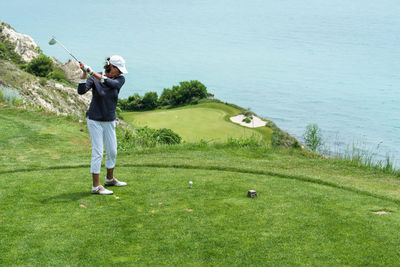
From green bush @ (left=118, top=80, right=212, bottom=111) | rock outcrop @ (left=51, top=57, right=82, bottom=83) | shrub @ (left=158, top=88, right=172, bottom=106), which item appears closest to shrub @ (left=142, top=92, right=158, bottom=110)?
green bush @ (left=118, top=80, right=212, bottom=111)

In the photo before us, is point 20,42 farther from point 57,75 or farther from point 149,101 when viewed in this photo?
point 149,101

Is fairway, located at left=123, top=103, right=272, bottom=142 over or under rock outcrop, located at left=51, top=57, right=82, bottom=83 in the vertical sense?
under

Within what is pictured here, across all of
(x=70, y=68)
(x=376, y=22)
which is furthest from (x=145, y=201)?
(x=376, y=22)

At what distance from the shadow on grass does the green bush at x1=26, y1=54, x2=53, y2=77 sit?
35412mm

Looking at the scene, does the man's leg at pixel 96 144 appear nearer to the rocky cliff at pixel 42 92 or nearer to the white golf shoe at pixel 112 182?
the white golf shoe at pixel 112 182

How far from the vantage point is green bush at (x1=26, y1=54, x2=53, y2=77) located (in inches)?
1630

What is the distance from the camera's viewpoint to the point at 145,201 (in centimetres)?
785

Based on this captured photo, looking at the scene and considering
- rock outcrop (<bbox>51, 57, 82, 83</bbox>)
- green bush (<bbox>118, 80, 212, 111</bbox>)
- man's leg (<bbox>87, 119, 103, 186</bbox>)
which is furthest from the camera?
green bush (<bbox>118, 80, 212, 111</bbox>)

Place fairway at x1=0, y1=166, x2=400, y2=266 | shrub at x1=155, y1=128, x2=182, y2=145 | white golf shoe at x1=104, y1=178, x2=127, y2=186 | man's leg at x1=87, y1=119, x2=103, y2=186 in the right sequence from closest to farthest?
fairway at x1=0, y1=166, x2=400, y2=266 < man's leg at x1=87, y1=119, x2=103, y2=186 < white golf shoe at x1=104, y1=178, x2=127, y2=186 < shrub at x1=155, y1=128, x2=182, y2=145

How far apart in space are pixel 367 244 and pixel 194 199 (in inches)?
115

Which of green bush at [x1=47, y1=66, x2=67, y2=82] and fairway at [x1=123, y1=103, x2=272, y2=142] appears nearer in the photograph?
fairway at [x1=123, y1=103, x2=272, y2=142]

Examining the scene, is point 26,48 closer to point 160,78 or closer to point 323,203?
point 323,203

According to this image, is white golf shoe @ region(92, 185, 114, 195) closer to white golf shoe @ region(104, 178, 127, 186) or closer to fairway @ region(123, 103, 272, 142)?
white golf shoe @ region(104, 178, 127, 186)

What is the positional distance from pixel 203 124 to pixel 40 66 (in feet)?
52.6
